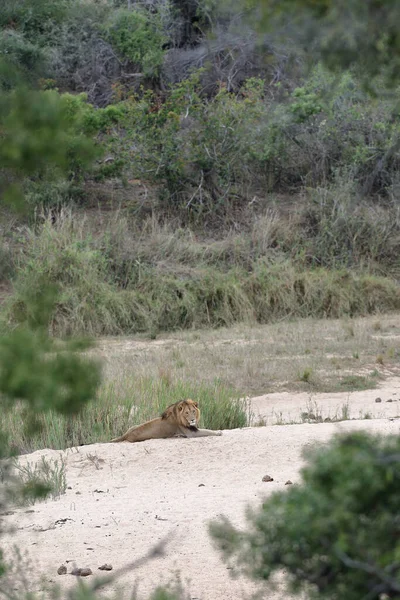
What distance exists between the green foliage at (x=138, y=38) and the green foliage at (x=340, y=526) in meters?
25.3

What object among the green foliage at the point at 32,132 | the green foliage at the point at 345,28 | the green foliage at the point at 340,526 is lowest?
the green foliage at the point at 340,526

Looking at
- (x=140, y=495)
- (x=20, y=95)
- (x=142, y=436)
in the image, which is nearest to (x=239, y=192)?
(x=142, y=436)

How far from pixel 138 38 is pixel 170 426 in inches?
816

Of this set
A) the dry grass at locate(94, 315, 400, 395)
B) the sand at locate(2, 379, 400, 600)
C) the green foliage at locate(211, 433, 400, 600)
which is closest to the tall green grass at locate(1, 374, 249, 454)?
the sand at locate(2, 379, 400, 600)

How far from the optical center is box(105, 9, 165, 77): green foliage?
27062 mm

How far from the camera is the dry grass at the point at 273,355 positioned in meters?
13.2

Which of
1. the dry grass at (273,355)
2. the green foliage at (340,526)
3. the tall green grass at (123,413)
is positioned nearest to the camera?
the green foliage at (340,526)

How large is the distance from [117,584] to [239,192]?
65.1ft

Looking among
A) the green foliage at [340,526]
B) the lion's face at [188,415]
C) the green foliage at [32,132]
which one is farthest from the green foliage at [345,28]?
the lion's face at [188,415]

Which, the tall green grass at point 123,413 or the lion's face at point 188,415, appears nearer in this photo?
the lion's face at point 188,415

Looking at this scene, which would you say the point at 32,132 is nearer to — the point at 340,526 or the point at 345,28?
the point at 345,28

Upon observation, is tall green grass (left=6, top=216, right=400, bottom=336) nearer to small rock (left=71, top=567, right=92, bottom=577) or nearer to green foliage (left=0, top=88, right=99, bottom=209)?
small rock (left=71, top=567, right=92, bottom=577)

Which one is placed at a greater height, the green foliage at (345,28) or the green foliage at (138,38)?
the green foliage at (345,28)

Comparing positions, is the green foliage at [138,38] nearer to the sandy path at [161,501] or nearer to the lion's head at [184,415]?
the sandy path at [161,501]
